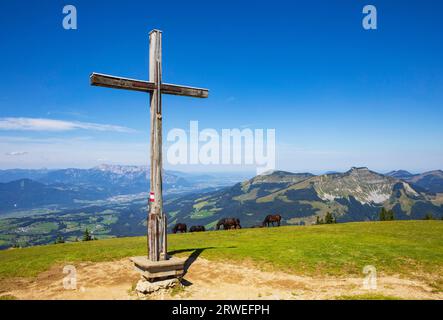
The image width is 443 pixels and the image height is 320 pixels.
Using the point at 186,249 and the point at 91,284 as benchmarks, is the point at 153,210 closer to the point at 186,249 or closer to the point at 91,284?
the point at 91,284

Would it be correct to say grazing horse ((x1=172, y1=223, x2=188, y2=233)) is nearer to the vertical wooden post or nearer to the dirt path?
the dirt path

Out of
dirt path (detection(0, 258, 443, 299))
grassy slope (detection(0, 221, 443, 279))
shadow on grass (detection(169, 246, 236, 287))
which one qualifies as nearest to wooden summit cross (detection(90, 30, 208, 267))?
shadow on grass (detection(169, 246, 236, 287))

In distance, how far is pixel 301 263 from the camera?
18.2 m

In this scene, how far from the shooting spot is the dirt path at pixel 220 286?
42.5 ft

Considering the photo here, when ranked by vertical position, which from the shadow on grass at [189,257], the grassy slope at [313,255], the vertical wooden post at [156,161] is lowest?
the grassy slope at [313,255]

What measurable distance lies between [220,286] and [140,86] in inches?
378

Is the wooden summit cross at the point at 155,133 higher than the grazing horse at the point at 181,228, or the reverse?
the wooden summit cross at the point at 155,133

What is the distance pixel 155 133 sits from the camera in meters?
14.4

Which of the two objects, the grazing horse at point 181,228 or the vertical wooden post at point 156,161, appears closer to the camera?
the vertical wooden post at point 156,161

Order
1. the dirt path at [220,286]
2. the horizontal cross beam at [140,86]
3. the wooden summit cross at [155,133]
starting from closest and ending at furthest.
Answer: the dirt path at [220,286] → the horizontal cross beam at [140,86] → the wooden summit cross at [155,133]

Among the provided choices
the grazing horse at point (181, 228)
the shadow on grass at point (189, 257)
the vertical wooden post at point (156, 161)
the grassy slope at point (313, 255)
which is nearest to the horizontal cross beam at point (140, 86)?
the vertical wooden post at point (156, 161)

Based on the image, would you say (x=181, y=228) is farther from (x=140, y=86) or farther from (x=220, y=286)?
(x=140, y=86)

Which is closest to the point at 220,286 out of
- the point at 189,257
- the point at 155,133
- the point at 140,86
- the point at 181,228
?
the point at 189,257

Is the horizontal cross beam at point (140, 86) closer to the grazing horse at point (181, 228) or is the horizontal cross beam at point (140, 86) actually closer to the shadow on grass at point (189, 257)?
the shadow on grass at point (189, 257)
